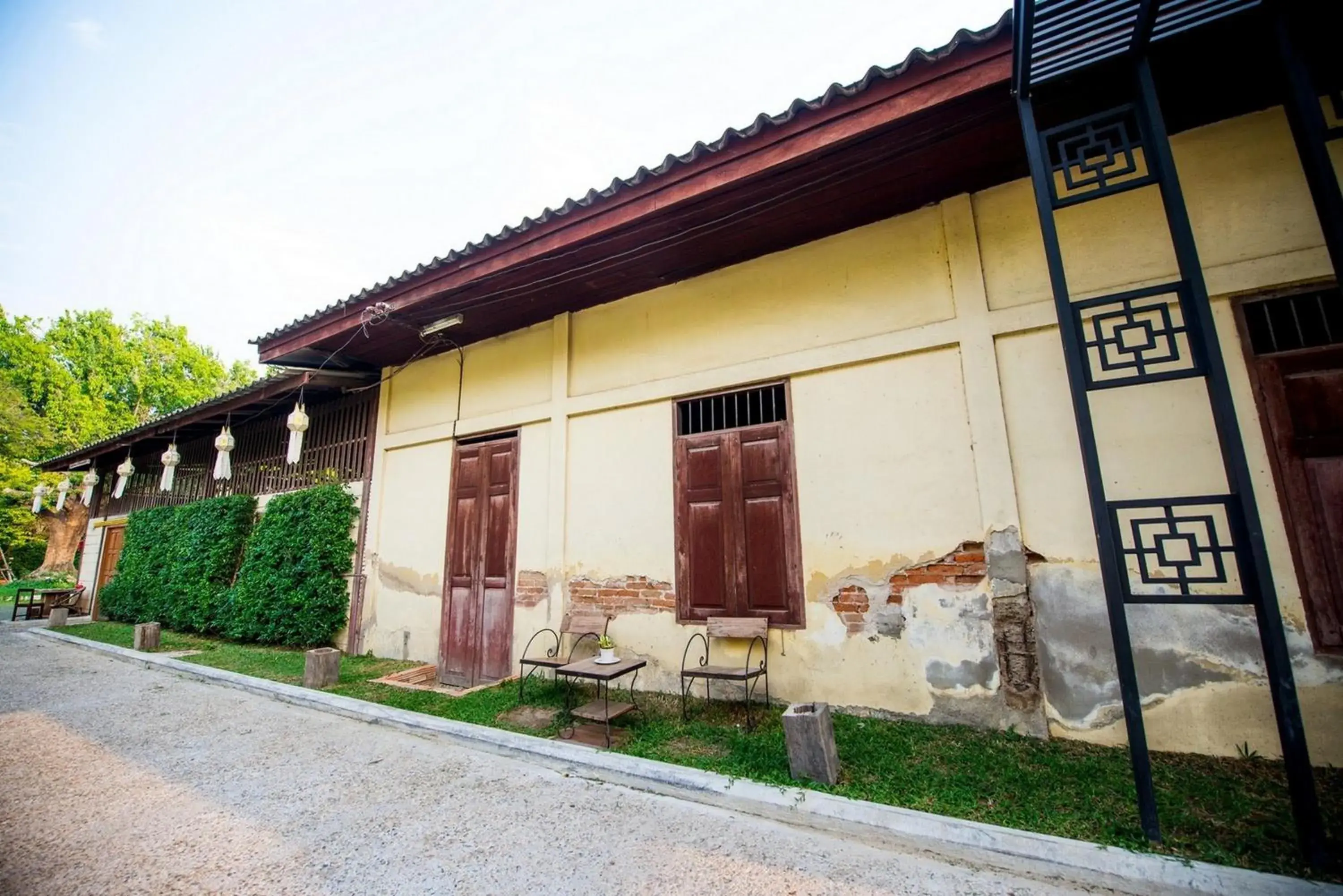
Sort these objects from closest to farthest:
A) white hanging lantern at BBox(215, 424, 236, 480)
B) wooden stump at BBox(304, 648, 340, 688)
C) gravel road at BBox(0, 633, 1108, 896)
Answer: gravel road at BBox(0, 633, 1108, 896), wooden stump at BBox(304, 648, 340, 688), white hanging lantern at BBox(215, 424, 236, 480)

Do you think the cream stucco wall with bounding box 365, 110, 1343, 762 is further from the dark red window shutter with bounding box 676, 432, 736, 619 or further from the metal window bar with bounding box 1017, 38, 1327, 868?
the metal window bar with bounding box 1017, 38, 1327, 868

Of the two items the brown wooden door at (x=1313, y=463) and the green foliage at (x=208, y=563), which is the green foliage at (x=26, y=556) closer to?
the green foliage at (x=208, y=563)

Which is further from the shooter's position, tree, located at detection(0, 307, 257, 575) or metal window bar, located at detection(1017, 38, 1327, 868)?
tree, located at detection(0, 307, 257, 575)

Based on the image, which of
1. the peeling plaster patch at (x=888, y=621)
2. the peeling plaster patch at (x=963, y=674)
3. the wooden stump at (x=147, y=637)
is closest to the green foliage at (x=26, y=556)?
the wooden stump at (x=147, y=637)

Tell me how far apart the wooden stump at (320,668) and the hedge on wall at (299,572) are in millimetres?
2183

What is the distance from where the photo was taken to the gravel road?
2266 millimetres

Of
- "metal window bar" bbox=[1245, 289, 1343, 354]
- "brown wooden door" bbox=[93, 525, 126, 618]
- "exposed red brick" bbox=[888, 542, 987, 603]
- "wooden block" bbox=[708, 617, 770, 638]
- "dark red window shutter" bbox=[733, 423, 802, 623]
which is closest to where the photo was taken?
"metal window bar" bbox=[1245, 289, 1343, 354]

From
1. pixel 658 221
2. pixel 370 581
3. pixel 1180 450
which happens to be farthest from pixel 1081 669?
pixel 370 581

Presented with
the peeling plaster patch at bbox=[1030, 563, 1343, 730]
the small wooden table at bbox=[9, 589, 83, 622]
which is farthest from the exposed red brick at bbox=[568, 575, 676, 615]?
the small wooden table at bbox=[9, 589, 83, 622]

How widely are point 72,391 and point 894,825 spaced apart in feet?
120

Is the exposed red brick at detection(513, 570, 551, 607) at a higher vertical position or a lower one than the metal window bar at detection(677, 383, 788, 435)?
lower

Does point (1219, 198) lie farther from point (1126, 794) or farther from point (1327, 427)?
point (1126, 794)

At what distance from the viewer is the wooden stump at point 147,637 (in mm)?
7793

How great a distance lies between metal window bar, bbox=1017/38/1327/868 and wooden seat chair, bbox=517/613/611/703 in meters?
4.00
